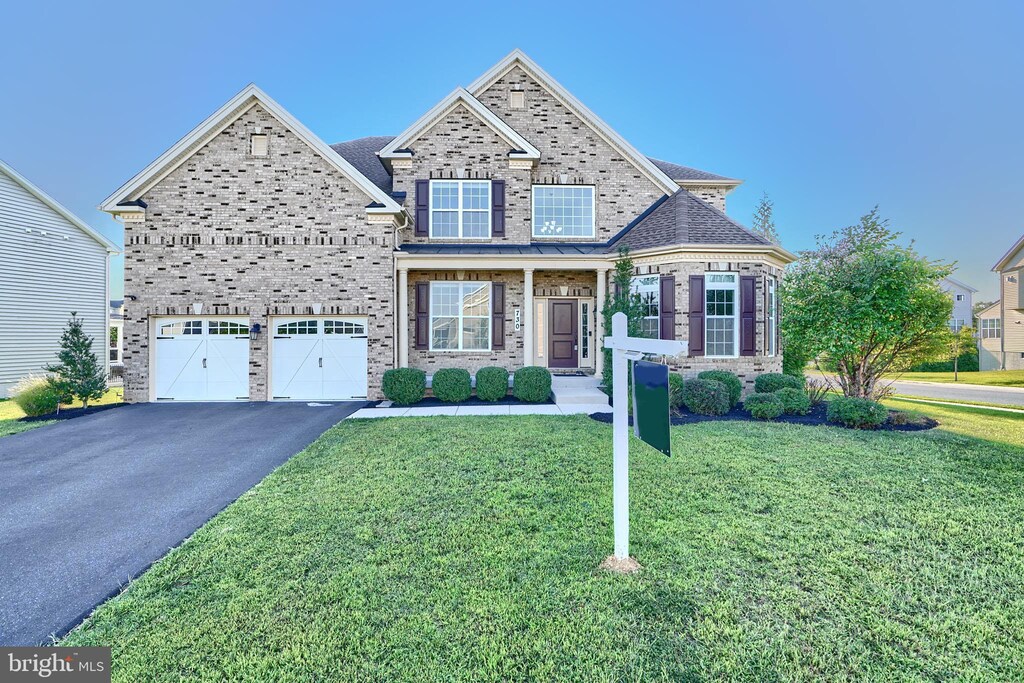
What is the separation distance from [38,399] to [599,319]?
14.7 m

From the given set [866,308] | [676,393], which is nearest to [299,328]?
[676,393]

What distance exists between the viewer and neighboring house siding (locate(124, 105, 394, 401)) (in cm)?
1135

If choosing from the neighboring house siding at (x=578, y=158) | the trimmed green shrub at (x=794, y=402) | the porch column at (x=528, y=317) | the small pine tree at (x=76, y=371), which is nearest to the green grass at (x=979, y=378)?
the trimmed green shrub at (x=794, y=402)

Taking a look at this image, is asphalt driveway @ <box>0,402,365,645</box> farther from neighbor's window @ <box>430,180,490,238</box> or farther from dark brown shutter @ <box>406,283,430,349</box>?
neighbor's window @ <box>430,180,490,238</box>

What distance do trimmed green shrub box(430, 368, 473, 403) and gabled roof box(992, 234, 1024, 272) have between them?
110 ft

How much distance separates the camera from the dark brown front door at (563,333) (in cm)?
1375

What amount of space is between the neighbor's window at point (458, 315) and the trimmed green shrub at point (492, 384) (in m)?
2.18

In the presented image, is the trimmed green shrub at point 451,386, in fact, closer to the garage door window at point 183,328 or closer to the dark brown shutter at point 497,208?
the dark brown shutter at point 497,208

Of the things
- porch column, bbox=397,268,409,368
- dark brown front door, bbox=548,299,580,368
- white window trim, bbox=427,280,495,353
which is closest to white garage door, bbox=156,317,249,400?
porch column, bbox=397,268,409,368

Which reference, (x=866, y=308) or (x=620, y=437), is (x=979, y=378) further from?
(x=620, y=437)

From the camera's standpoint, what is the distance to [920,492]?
4883mm

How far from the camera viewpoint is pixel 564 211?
13.9 metres

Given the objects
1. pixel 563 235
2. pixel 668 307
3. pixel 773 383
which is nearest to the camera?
pixel 773 383

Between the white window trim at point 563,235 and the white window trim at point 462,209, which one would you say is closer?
the white window trim at point 462,209
